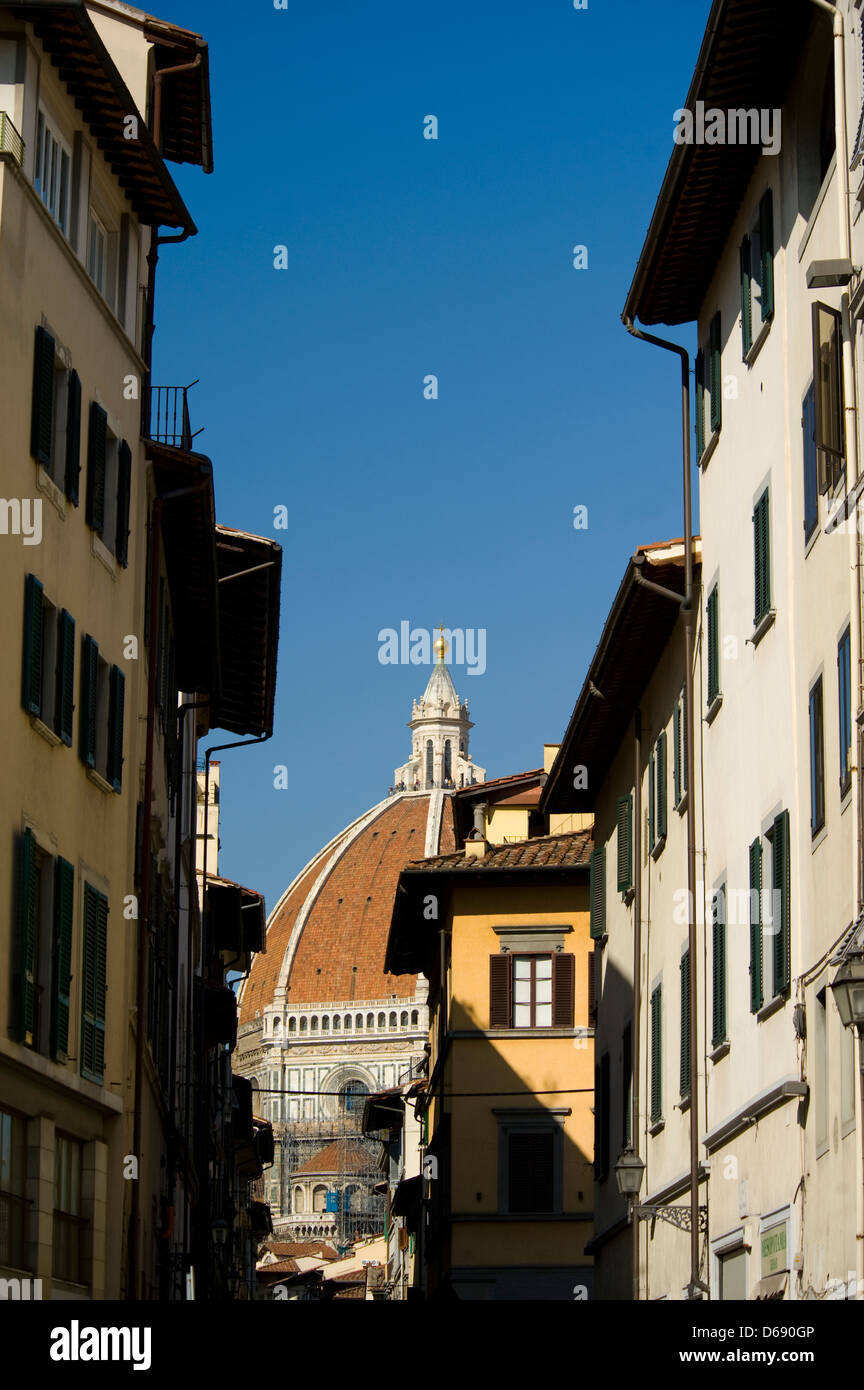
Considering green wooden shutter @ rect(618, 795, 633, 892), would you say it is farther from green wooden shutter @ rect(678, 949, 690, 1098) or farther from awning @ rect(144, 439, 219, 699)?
awning @ rect(144, 439, 219, 699)

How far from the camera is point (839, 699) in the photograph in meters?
16.3

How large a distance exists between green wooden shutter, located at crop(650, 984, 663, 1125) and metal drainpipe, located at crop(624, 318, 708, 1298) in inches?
118

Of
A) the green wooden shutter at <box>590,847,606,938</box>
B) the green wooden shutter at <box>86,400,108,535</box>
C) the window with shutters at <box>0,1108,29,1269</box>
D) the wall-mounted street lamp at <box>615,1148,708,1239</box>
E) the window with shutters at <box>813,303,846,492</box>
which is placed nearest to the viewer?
the window with shutters at <box>813,303,846,492</box>

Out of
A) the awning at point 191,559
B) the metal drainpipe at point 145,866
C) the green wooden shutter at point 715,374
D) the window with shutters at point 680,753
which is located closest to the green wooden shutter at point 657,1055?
the window with shutters at point 680,753

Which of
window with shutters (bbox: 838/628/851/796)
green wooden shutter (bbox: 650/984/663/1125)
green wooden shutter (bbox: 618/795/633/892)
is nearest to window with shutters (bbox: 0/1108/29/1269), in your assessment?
window with shutters (bbox: 838/628/851/796)

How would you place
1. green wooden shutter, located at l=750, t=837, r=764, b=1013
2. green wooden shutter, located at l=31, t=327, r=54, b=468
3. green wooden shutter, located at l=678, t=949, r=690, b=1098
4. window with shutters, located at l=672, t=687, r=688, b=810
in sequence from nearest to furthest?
green wooden shutter, located at l=31, t=327, r=54, b=468, green wooden shutter, located at l=750, t=837, r=764, b=1013, green wooden shutter, located at l=678, t=949, r=690, b=1098, window with shutters, located at l=672, t=687, r=688, b=810

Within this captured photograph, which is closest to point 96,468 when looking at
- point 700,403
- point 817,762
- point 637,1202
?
point 700,403

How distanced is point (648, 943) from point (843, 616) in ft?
41.2

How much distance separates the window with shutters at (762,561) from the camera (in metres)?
19.6

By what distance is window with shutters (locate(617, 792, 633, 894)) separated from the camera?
30.2 m

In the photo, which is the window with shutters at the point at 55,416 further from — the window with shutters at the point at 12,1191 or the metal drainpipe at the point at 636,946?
the metal drainpipe at the point at 636,946

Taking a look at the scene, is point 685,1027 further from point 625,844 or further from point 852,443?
point 852,443

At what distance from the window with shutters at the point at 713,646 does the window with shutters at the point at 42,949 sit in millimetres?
6640

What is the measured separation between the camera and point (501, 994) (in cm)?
4262
